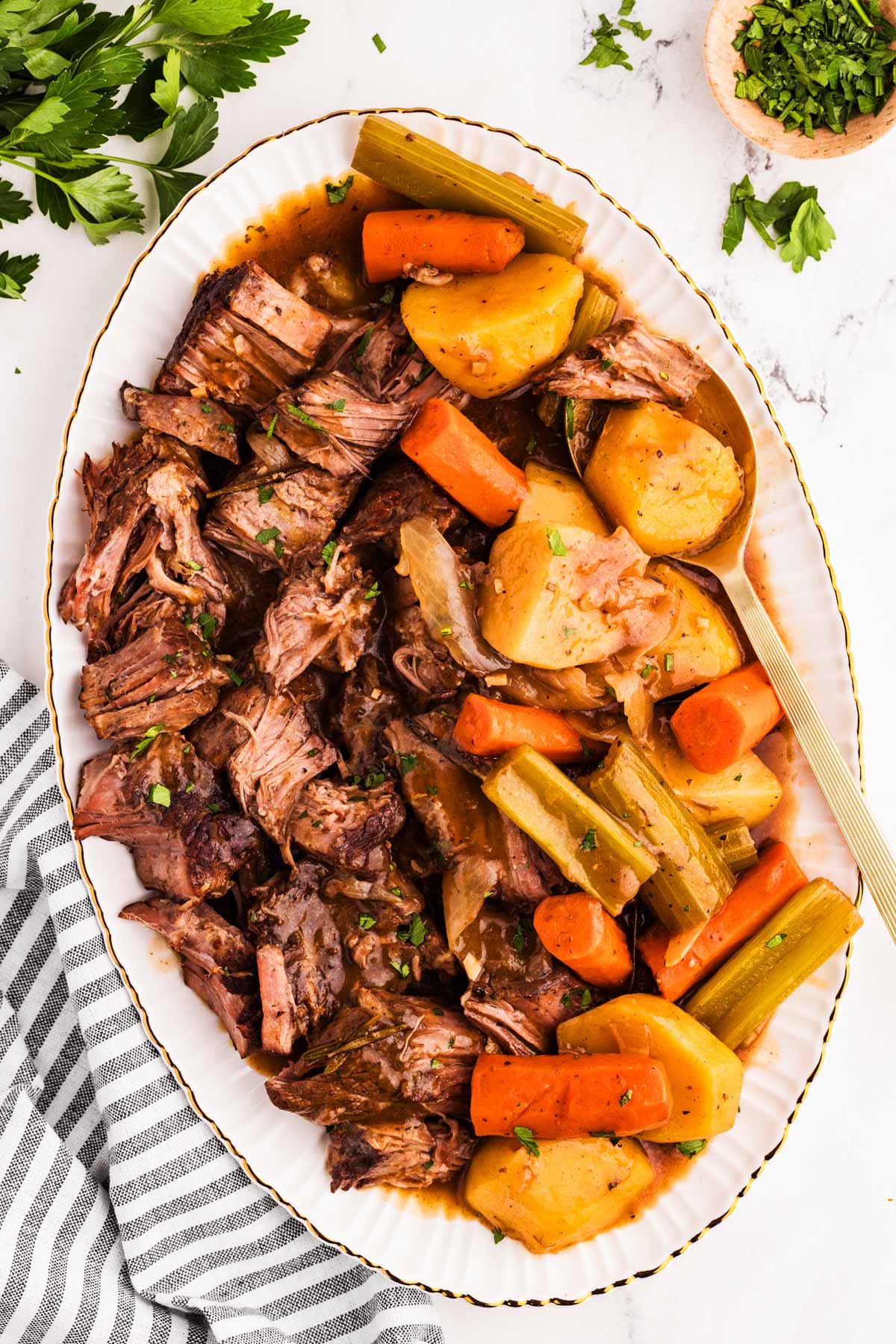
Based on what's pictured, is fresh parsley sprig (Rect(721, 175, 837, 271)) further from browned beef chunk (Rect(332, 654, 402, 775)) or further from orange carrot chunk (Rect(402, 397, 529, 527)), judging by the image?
browned beef chunk (Rect(332, 654, 402, 775))

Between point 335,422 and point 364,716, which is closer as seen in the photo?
point 335,422

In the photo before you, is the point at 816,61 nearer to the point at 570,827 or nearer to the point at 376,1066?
the point at 570,827

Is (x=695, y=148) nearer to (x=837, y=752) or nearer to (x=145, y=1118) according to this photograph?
A: (x=837, y=752)

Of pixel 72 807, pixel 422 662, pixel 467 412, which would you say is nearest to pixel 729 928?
pixel 422 662

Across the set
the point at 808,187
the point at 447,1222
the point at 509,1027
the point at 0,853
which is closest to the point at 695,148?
the point at 808,187

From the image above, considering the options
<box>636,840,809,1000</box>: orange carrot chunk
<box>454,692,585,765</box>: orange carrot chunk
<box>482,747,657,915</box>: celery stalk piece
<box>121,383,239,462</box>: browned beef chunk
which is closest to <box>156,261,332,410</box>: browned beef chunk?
<box>121,383,239,462</box>: browned beef chunk

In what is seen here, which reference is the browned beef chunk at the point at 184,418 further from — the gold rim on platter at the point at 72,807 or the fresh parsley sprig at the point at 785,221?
the fresh parsley sprig at the point at 785,221
